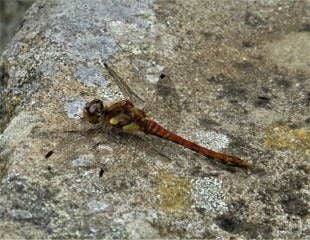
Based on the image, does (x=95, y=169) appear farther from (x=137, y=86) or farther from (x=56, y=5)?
(x=56, y=5)

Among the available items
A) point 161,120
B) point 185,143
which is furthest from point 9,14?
point 185,143

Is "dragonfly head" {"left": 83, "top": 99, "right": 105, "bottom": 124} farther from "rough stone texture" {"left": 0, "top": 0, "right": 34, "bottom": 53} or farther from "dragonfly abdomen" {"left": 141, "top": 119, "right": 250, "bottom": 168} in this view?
"rough stone texture" {"left": 0, "top": 0, "right": 34, "bottom": 53}

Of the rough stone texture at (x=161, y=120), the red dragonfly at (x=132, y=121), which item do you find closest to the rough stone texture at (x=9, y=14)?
the rough stone texture at (x=161, y=120)

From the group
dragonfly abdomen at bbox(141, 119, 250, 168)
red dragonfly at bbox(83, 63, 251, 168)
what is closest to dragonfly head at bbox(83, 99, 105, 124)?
red dragonfly at bbox(83, 63, 251, 168)

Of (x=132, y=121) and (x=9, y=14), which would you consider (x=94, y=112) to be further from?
(x=9, y=14)

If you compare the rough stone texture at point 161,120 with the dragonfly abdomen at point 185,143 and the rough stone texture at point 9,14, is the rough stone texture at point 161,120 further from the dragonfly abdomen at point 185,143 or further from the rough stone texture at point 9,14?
the rough stone texture at point 9,14

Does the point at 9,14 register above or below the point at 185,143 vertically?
below

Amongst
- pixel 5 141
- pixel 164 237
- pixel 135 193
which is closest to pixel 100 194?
pixel 135 193
